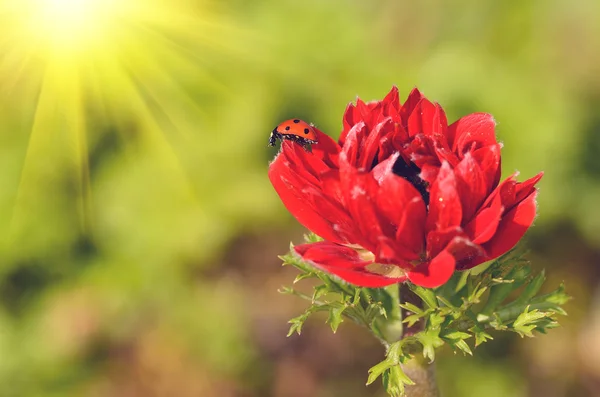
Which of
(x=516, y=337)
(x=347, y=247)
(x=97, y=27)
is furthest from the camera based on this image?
(x=97, y=27)

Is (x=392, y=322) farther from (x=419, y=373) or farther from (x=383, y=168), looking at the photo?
(x=383, y=168)

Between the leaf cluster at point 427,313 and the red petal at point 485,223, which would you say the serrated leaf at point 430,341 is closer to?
the leaf cluster at point 427,313

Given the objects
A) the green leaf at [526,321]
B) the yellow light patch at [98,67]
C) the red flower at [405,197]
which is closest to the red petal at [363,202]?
the red flower at [405,197]

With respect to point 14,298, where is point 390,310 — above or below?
below

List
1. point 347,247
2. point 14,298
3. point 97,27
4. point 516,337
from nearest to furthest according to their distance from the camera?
point 347,247 < point 516,337 < point 14,298 < point 97,27

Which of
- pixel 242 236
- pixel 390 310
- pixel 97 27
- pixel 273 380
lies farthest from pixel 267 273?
pixel 390 310

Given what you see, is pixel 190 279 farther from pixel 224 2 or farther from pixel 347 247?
pixel 347 247

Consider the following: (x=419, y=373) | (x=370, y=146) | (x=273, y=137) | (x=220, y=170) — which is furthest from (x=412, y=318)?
(x=220, y=170)
